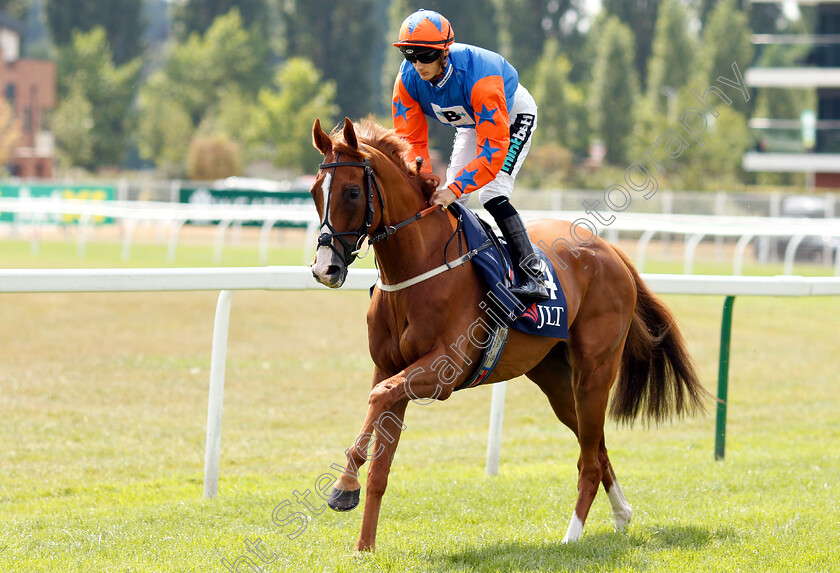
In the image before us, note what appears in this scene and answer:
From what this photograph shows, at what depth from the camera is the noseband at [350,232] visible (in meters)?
3.18

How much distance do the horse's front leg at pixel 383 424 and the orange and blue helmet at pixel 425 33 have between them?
117cm

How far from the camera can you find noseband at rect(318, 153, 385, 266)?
10.4 ft

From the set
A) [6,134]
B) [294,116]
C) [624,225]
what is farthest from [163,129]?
[624,225]

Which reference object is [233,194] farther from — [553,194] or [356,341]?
[356,341]

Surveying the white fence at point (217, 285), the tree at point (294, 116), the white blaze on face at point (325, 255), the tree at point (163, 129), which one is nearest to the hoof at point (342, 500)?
the white blaze on face at point (325, 255)

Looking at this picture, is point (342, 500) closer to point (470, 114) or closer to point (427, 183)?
point (427, 183)

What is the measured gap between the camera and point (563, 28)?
51375 mm

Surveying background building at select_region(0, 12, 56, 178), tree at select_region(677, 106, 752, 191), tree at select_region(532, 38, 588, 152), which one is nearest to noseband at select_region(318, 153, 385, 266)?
tree at select_region(677, 106, 752, 191)

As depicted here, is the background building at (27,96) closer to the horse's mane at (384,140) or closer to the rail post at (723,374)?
the rail post at (723,374)

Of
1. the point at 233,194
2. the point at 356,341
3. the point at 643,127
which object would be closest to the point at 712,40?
the point at 643,127

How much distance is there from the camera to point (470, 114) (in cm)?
384

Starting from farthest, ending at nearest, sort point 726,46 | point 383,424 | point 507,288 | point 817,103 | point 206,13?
point 206,13, point 726,46, point 817,103, point 507,288, point 383,424

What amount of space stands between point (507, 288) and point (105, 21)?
180 feet

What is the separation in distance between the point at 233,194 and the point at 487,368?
907 inches
